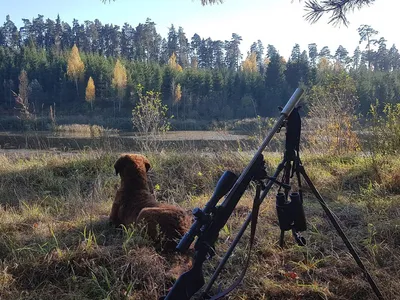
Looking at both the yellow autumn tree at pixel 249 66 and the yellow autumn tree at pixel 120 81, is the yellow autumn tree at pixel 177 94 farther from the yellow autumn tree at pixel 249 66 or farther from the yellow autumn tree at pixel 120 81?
the yellow autumn tree at pixel 249 66

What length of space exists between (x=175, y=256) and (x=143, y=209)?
50 cm

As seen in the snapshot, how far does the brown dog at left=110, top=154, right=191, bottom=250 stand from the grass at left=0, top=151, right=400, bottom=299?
12 cm

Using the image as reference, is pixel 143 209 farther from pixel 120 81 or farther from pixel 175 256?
pixel 120 81

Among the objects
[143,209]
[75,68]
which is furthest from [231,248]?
[75,68]

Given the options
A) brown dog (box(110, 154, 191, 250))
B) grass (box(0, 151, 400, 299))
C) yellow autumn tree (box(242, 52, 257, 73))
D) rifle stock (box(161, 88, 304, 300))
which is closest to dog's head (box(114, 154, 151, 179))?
brown dog (box(110, 154, 191, 250))

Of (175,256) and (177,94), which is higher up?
(177,94)

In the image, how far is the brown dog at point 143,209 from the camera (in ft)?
9.69

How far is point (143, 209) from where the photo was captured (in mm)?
3148

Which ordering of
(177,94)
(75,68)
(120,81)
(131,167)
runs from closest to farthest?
1. (131,167)
2. (120,81)
3. (177,94)
4. (75,68)

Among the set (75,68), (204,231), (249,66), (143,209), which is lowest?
(143,209)

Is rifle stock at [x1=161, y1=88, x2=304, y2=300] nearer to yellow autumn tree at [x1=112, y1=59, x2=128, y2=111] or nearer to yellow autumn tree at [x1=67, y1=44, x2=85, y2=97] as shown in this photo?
yellow autumn tree at [x1=112, y1=59, x2=128, y2=111]

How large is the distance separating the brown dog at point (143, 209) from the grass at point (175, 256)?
12cm

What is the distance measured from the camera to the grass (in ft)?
8.24

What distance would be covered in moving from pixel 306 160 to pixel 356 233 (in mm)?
3613
